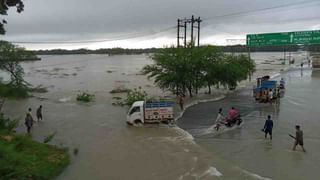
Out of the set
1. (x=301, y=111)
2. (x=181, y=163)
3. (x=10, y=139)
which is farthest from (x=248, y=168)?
(x=301, y=111)

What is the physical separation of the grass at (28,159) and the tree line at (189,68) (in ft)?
76.1

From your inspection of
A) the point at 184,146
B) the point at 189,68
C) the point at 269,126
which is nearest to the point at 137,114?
the point at 184,146

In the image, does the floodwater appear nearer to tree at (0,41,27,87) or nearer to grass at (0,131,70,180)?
grass at (0,131,70,180)

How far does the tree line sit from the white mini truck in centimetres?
1472

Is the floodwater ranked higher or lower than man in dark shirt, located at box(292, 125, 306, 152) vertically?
lower

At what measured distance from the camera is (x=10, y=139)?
19781mm

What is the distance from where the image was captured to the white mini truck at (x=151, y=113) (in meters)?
27.9

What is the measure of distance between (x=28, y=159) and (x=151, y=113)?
1226 centimetres

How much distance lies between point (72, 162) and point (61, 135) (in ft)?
22.6

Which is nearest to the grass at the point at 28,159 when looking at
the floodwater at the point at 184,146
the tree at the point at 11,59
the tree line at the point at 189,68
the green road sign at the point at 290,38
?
the floodwater at the point at 184,146

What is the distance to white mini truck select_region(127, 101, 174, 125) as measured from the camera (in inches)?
1099

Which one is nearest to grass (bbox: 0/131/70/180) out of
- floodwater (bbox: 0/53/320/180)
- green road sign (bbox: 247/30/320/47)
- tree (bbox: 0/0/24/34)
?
floodwater (bbox: 0/53/320/180)

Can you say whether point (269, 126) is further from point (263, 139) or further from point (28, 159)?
point (28, 159)

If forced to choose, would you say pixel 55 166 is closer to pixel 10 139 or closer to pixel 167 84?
pixel 10 139
